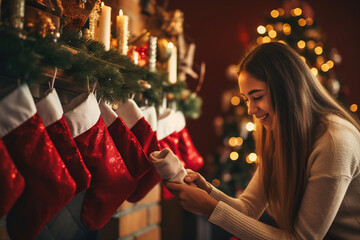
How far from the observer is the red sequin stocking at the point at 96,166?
3.46 feet

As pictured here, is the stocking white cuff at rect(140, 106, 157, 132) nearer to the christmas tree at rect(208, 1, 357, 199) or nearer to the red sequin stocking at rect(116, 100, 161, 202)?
the red sequin stocking at rect(116, 100, 161, 202)

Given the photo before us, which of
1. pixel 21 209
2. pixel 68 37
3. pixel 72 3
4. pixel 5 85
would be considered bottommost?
pixel 21 209

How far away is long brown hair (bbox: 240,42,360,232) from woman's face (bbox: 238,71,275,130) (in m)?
0.02

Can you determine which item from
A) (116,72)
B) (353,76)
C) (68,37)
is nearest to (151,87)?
(116,72)

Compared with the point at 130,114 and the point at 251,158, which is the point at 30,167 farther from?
the point at 251,158

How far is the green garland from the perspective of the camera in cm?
82

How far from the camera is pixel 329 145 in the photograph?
3.49 feet

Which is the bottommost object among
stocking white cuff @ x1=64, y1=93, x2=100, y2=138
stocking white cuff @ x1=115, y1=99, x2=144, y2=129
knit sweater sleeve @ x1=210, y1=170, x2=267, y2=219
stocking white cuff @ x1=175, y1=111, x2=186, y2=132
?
knit sweater sleeve @ x1=210, y1=170, x2=267, y2=219

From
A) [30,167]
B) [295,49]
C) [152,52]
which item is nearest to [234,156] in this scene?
[295,49]

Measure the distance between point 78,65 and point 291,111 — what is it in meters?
0.77

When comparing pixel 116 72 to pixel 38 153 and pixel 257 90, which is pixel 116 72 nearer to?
pixel 38 153

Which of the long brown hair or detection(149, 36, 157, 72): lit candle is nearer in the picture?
the long brown hair

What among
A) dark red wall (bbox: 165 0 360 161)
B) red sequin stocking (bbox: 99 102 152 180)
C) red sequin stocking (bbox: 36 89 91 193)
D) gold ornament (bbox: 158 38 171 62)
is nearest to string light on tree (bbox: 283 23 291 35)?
dark red wall (bbox: 165 0 360 161)

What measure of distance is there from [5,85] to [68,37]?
253 millimetres
